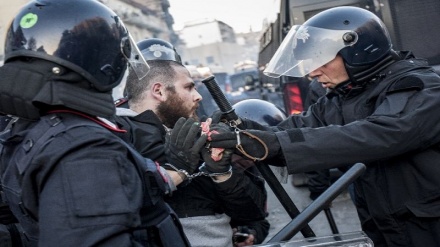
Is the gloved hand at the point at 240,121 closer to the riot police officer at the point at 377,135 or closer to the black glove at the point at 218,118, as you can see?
the black glove at the point at 218,118

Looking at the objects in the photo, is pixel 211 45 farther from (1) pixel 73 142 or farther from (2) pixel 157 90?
(1) pixel 73 142

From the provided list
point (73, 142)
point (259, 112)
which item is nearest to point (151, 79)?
point (73, 142)

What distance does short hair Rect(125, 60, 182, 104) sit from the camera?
2423mm

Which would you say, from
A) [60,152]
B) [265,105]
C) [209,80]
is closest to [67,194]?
[60,152]

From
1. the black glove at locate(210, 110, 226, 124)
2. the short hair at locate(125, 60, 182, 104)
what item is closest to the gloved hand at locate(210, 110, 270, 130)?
the black glove at locate(210, 110, 226, 124)

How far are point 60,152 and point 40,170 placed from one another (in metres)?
0.08

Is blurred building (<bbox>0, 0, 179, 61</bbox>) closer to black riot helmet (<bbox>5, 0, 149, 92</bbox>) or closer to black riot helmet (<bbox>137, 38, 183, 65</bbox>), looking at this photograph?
black riot helmet (<bbox>137, 38, 183, 65</bbox>)

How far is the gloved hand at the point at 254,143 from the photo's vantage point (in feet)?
6.68

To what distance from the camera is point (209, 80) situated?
2.19 meters

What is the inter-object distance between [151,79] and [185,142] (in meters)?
0.62

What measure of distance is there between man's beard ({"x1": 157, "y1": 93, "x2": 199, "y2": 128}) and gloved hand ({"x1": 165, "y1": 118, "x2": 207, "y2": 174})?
1.44ft

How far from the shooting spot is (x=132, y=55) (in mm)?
1725

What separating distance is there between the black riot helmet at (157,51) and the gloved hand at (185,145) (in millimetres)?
698

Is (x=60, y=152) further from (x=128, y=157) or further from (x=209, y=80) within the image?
(x=209, y=80)
